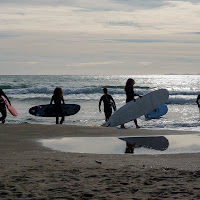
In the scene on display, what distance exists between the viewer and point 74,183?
4594 mm

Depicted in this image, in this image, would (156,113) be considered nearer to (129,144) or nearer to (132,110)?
(132,110)

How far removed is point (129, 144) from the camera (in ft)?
28.0

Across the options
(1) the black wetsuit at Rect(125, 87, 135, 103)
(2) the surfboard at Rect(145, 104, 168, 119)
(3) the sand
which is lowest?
(2) the surfboard at Rect(145, 104, 168, 119)

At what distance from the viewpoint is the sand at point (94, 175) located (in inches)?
163

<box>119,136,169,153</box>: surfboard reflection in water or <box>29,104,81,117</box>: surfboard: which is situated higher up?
<box>29,104,81,117</box>: surfboard

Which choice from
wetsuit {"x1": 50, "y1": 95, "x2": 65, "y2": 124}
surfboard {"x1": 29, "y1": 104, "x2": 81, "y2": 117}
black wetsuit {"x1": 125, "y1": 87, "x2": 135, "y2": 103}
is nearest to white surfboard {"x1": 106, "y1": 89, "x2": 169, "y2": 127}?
black wetsuit {"x1": 125, "y1": 87, "x2": 135, "y2": 103}

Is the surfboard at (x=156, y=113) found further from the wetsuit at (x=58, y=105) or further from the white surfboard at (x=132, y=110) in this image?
the wetsuit at (x=58, y=105)

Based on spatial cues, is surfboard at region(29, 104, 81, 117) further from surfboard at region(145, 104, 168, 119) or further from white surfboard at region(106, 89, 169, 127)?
surfboard at region(145, 104, 168, 119)

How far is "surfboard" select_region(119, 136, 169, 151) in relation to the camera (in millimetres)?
8226

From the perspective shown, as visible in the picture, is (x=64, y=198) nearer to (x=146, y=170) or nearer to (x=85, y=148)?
(x=146, y=170)

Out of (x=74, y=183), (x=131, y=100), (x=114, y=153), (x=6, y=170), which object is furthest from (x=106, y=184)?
(x=131, y=100)

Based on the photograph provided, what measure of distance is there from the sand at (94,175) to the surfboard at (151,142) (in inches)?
53.8

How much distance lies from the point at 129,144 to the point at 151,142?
613 millimetres

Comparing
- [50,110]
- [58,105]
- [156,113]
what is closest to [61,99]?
[58,105]
